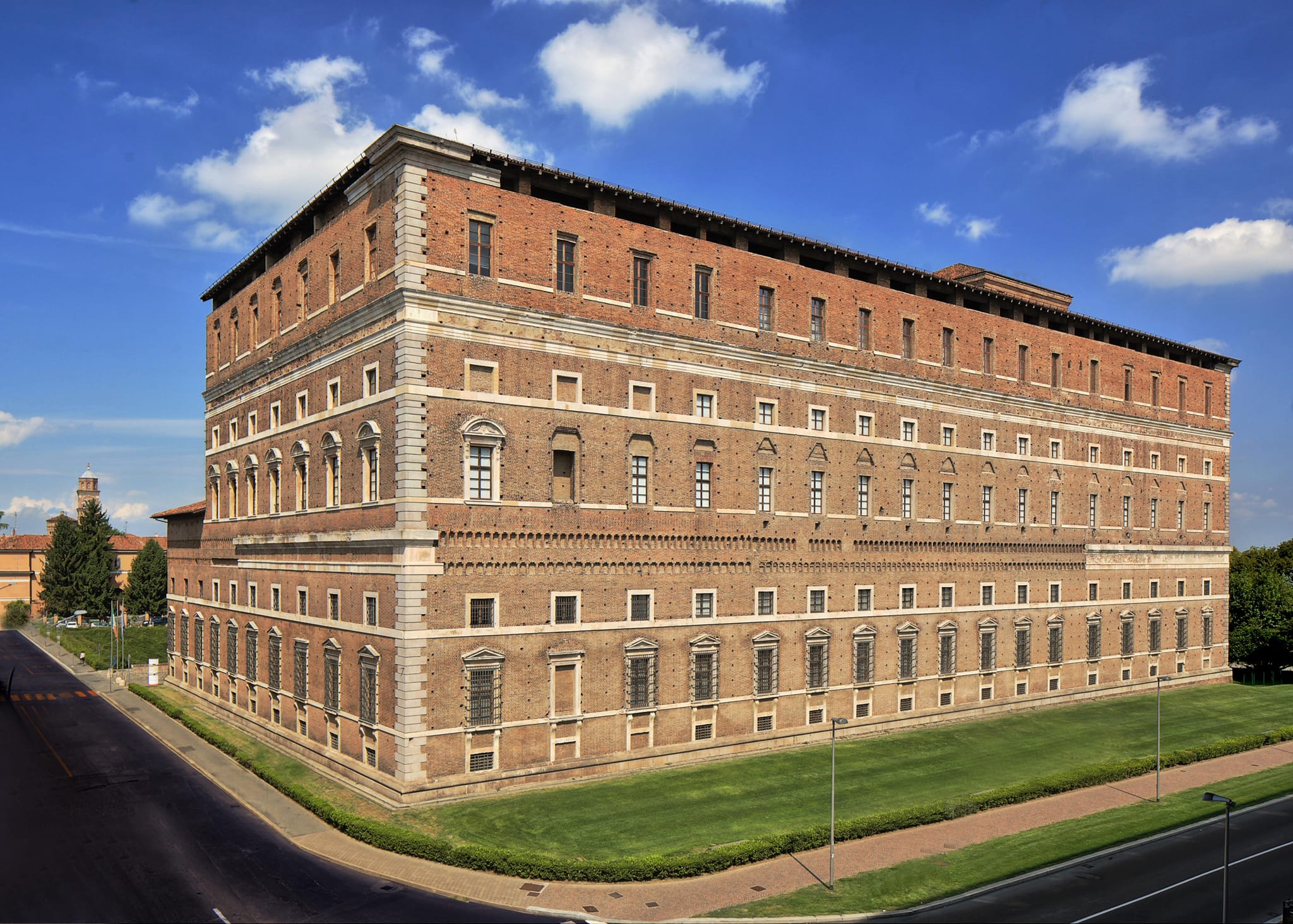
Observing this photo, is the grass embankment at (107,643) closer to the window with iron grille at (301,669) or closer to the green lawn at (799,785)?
the window with iron grille at (301,669)

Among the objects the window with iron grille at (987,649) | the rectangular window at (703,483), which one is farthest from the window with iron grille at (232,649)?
the window with iron grille at (987,649)

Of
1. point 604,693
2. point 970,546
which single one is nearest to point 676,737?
point 604,693

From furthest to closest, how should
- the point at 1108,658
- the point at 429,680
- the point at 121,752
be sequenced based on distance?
the point at 1108,658, the point at 121,752, the point at 429,680

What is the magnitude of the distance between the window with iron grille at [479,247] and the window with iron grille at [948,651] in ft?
114

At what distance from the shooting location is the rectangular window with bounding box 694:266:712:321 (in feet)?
151

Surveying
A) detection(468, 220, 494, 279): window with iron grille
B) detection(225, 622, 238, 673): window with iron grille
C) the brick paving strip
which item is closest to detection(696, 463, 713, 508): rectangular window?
detection(468, 220, 494, 279): window with iron grille

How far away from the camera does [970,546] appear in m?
57.9

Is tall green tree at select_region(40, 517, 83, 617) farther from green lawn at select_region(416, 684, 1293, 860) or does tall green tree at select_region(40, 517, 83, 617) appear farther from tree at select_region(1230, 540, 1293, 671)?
tree at select_region(1230, 540, 1293, 671)

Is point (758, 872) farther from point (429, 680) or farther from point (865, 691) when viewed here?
point (865, 691)

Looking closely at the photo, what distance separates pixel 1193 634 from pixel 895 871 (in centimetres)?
5549

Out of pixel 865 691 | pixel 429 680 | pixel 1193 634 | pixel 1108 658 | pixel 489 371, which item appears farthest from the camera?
pixel 1193 634

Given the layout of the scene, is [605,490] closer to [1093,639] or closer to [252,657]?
[252,657]

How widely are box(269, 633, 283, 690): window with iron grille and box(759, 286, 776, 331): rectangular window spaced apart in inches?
1188

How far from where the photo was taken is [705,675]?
4488 cm
